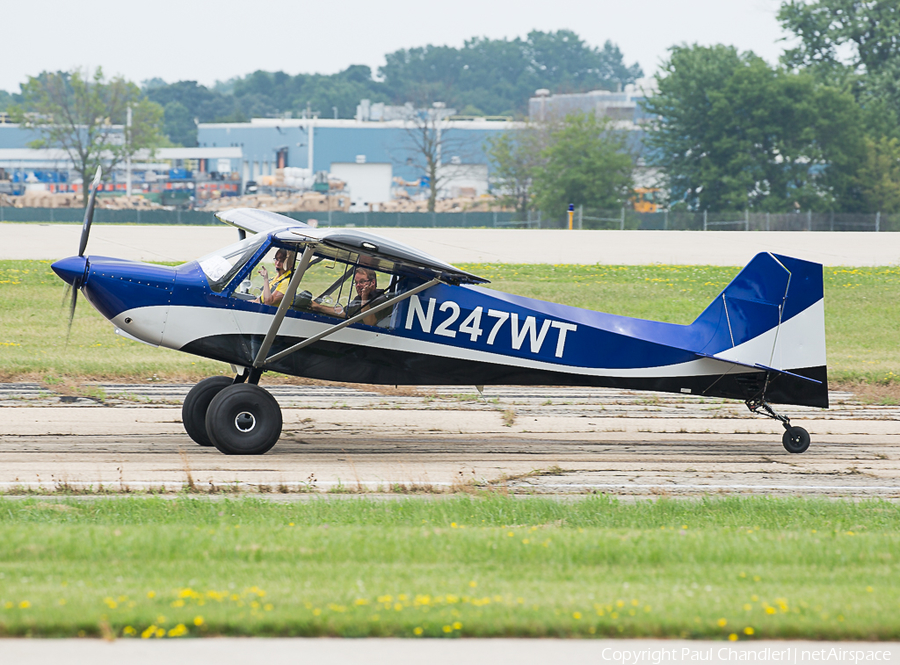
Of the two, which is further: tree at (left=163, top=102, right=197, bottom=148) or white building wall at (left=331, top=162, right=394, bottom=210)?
tree at (left=163, top=102, right=197, bottom=148)

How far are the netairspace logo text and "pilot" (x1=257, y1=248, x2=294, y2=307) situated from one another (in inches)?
264

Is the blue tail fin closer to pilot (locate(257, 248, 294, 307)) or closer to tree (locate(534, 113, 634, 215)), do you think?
pilot (locate(257, 248, 294, 307))

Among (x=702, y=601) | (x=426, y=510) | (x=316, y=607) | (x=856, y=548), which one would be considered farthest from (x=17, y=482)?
(x=856, y=548)

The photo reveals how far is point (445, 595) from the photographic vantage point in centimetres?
611

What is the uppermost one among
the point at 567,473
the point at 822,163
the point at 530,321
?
the point at 822,163

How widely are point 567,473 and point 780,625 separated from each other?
5.22 m

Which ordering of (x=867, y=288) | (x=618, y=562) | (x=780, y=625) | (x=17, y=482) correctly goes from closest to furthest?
1. (x=780, y=625)
2. (x=618, y=562)
3. (x=17, y=482)
4. (x=867, y=288)

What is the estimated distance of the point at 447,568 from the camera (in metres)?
6.83

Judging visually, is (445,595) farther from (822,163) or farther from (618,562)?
(822,163)

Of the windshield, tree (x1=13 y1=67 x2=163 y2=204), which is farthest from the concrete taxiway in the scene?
tree (x1=13 y1=67 x2=163 y2=204)

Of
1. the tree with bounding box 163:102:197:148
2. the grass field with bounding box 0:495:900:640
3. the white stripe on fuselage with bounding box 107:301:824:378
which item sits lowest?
the grass field with bounding box 0:495:900:640

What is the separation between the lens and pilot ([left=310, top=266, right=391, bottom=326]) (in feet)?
37.2

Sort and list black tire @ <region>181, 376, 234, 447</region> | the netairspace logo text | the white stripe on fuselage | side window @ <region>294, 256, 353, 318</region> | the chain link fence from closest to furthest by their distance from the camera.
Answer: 1. the netairspace logo text
2. the white stripe on fuselage
3. side window @ <region>294, 256, 353, 318</region>
4. black tire @ <region>181, 376, 234, 447</region>
5. the chain link fence

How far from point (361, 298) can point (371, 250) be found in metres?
1.11
